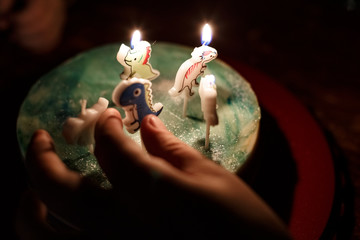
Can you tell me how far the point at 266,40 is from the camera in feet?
10.1

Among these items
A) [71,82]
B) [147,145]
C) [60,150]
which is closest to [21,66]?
[71,82]

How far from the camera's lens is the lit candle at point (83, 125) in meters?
1.25

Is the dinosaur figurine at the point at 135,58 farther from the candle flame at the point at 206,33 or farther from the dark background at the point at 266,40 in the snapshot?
the dark background at the point at 266,40

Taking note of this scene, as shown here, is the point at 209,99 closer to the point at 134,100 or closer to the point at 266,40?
the point at 134,100

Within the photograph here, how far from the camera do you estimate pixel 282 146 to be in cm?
184

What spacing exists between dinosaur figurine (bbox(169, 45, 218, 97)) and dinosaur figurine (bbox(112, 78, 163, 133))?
153 millimetres

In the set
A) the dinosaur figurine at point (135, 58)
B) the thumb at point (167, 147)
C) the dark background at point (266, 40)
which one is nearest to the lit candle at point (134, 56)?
the dinosaur figurine at point (135, 58)

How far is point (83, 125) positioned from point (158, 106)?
1.20ft

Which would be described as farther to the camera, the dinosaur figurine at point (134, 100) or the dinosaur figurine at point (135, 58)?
the dinosaur figurine at point (135, 58)

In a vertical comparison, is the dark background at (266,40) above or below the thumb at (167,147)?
above

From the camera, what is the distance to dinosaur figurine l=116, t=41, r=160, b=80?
1.42 metres

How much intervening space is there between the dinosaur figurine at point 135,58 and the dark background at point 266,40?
2.89 feet

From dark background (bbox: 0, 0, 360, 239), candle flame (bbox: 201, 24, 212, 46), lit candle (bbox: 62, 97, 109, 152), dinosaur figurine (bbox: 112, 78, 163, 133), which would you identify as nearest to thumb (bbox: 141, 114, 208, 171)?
dinosaur figurine (bbox: 112, 78, 163, 133)

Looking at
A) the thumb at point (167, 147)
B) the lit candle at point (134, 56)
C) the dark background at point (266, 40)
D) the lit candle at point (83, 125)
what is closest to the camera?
the thumb at point (167, 147)
